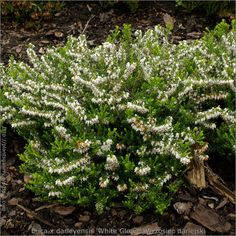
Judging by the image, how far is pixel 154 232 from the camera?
3.59m

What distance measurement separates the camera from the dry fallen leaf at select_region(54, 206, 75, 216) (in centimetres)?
377

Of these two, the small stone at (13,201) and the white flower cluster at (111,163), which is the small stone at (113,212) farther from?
the small stone at (13,201)

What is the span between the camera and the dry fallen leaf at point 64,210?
377cm

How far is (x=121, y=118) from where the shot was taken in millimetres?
3701

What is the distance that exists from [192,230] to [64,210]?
0.96 metres

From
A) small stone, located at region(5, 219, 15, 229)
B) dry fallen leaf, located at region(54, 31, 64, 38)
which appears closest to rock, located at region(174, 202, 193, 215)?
small stone, located at region(5, 219, 15, 229)

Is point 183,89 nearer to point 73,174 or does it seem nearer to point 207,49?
point 207,49

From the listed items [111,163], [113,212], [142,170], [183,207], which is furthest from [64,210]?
[183,207]

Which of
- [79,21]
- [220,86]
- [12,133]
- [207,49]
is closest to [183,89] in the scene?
[220,86]

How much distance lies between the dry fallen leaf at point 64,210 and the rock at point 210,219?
900mm

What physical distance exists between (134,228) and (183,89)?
3.53 feet

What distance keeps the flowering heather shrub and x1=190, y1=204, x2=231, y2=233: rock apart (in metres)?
0.24

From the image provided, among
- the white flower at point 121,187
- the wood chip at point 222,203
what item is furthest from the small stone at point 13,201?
the wood chip at point 222,203

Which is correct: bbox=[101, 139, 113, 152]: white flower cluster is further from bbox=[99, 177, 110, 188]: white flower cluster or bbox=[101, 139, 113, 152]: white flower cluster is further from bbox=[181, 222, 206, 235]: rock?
bbox=[181, 222, 206, 235]: rock
